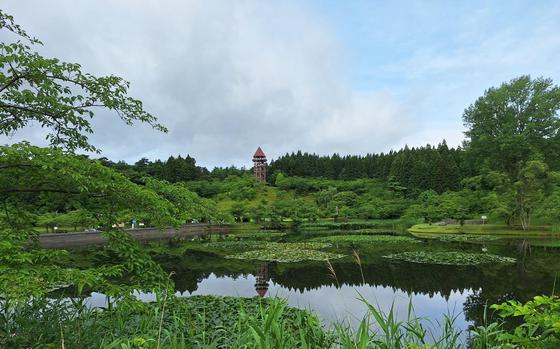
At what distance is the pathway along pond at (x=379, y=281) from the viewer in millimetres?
12633

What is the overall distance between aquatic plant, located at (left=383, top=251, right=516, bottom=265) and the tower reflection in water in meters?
8.24

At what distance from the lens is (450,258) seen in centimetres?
2212

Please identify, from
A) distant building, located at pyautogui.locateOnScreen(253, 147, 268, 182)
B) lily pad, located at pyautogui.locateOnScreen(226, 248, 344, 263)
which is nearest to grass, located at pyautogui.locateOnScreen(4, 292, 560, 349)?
lily pad, located at pyautogui.locateOnScreen(226, 248, 344, 263)

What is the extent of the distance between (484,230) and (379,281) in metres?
29.0

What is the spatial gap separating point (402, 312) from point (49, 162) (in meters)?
10.8

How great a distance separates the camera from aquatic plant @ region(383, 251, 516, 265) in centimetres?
2083

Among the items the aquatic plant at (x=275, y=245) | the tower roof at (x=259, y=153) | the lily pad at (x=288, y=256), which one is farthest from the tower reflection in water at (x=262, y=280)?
the tower roof at (x=259, y=153)

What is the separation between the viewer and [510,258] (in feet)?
70.2

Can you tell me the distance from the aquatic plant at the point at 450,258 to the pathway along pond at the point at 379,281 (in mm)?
166

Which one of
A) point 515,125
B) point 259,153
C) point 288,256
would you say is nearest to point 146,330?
point 288,256

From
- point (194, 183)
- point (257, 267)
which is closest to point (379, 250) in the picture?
point (257, 267)

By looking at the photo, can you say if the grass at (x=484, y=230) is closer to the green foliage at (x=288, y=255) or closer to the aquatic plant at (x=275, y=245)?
the aquatic plant at (x=275, y=245)

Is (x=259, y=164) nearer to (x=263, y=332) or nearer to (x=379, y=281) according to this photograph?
(x=379, y=281)

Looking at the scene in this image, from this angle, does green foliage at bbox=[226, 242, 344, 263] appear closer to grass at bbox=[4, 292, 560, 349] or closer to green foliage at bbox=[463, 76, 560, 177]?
grass at bbox=[4, 292, 560, 349]
